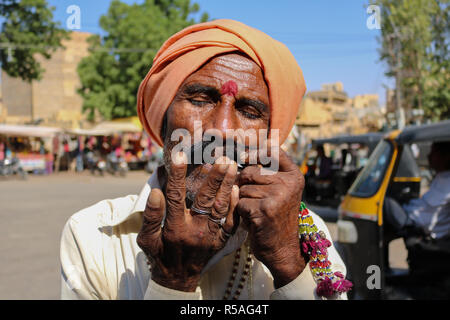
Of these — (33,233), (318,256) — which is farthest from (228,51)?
(33,233)

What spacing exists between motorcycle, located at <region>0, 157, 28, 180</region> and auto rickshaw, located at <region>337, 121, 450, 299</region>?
703 inches

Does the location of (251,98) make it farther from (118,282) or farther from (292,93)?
(118,282)

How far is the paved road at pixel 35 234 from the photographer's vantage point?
17.3 feet

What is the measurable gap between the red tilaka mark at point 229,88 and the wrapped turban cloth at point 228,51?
120 millimetres

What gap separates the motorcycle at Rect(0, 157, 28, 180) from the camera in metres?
19.5

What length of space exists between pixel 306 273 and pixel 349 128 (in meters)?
41.7

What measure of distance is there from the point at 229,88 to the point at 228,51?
0.15m

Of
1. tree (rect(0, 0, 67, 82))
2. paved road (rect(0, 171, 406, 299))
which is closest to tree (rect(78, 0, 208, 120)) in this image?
tree (rect(0, 0, 67, 82))

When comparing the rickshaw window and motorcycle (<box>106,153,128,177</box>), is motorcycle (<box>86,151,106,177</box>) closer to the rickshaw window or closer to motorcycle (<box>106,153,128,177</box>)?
motorcycle (<box>106,153,128,177</box>)

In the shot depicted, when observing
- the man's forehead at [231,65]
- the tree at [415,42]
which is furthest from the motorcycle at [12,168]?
the man's forehead at [231,65]

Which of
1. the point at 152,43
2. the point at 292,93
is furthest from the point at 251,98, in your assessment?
the point at 152,43

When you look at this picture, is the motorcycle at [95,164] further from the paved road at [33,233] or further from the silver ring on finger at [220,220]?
the silver ring on finger at [220,220]

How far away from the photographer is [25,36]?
18344 millimetres
